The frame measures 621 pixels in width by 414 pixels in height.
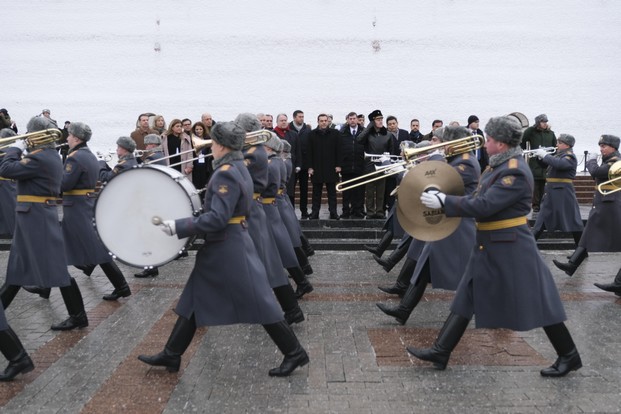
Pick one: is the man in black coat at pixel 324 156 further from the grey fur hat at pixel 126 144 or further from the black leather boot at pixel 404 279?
the black leather boot at pixel 404 279

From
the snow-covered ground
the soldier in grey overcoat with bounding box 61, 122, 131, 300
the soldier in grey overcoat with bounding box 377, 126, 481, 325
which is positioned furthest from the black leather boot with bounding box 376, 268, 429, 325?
the snow-covered ground

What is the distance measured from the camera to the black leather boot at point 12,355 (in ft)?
16.3

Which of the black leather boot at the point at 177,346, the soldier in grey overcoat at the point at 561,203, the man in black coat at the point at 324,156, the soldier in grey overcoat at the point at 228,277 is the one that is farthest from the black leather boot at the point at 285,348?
the man in black coat at the point at 324,156

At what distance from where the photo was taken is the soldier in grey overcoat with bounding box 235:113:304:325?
6.23 m

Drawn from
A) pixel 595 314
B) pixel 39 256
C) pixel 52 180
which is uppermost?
pixel 52 180

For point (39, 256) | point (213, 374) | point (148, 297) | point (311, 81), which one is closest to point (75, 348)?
point (39, 256)

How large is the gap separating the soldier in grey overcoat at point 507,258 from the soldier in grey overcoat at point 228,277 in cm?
128

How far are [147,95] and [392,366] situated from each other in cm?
1732

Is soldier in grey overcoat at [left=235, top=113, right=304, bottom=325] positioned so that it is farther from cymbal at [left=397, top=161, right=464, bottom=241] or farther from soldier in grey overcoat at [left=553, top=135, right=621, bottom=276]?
soldier in grey overcoat at [left=553, top=135, right=621, bottom=276]

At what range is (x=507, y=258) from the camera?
5.09 m

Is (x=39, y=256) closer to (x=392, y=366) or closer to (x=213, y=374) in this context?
(x=213, y=374)

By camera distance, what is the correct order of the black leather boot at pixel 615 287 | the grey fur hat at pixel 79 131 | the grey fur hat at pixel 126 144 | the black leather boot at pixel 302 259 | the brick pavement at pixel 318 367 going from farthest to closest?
the black leather boot at pixel 302 259 < the grey fur hat at pixel 126 144 < the black leather boot at pixel 615 287 < the grey fur hat at pixel 79 131 < the brick pavement at pixel 318 367

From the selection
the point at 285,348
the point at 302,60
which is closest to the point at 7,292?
the point at 285,348

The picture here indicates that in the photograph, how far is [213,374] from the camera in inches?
206
